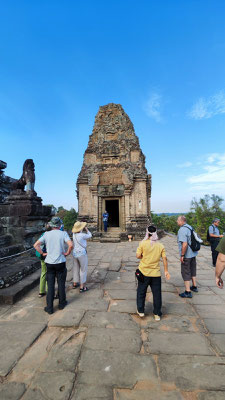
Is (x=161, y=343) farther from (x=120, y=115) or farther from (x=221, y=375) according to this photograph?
(x=120, y=115)

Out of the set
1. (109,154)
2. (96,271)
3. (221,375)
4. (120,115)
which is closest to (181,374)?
(221,375)

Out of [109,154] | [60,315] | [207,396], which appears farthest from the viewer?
[109,154]

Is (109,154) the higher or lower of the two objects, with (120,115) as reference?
lower

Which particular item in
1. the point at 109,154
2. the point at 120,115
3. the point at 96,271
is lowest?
the point at 96,271

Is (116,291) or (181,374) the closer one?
(181,374)

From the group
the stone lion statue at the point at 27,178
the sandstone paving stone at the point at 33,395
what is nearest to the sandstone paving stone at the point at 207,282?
the sandstone paving stone at the point at 33,395

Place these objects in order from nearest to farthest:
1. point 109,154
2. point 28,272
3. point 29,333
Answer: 1. point 29,333
2. point 28,272
3. point 109,154

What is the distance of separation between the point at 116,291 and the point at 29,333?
169 centimetres

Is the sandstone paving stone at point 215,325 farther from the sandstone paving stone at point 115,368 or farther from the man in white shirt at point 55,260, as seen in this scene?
the man in white shirt at point 55,260

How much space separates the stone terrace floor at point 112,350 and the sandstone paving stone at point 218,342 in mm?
10

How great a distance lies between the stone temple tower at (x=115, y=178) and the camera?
11484 millimetres

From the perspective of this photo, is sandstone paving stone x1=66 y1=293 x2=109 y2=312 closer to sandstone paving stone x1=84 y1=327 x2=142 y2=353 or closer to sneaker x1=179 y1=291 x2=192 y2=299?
sandstone paving stone x1=84 y1=327 x2=142 y2=353

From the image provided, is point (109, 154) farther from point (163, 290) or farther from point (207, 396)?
point (207, 396)

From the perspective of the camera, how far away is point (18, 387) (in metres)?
1.50
